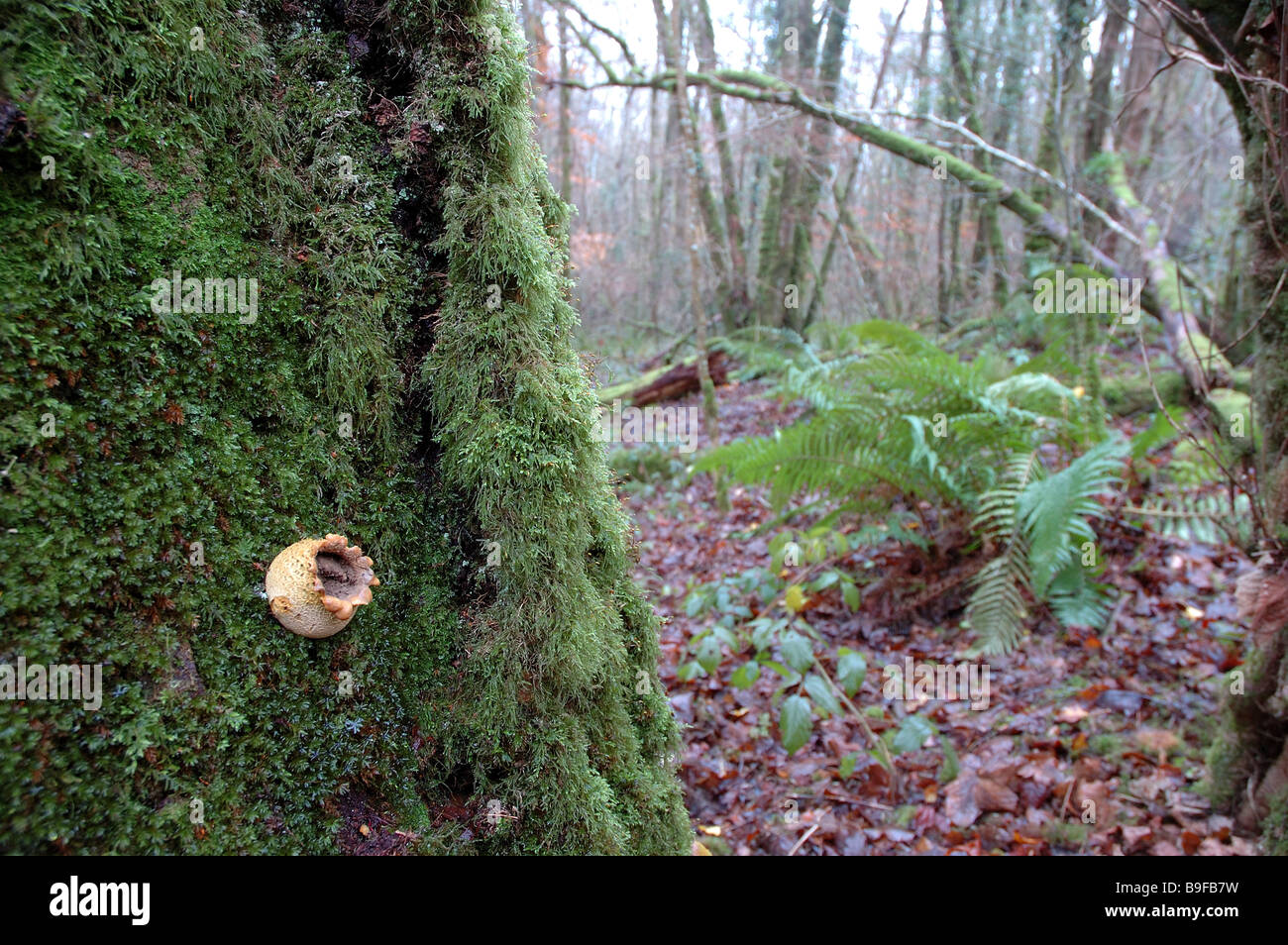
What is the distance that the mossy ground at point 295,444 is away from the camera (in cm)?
105

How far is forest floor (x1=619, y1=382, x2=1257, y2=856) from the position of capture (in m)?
2.44

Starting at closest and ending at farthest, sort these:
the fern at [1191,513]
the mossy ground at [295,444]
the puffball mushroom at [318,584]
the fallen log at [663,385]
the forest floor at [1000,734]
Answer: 1. the mossy ground at [295,444]
2. the puffball mushroom at [318,584]
3. the forest floor at [1000,734]
4. the fern at [1191,513]
5. the fallen log at [663,385]

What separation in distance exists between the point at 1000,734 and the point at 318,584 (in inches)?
116

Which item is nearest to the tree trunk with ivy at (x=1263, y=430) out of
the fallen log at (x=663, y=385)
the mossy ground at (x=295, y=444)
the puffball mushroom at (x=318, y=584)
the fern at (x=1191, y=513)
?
the fern at (x=1191, y=513)

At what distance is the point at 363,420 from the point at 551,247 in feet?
1.97

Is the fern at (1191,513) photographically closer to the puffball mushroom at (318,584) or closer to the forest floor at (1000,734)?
the forest floor at (1000,734)

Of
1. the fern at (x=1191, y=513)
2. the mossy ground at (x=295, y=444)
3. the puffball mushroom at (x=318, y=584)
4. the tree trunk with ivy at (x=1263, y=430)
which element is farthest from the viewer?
the fern at (x=1191, y=513)

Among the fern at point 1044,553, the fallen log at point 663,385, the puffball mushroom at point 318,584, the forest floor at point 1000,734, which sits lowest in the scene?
the forest floor at point 1000,734

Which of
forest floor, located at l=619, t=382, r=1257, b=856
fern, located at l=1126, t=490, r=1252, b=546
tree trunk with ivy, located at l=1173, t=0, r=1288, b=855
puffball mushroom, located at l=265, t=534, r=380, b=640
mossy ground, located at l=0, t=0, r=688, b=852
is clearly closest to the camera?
mossy ground, located at l=0, t=0, r=688, b=852

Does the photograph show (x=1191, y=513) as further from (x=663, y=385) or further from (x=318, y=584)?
(x=663, y=385)

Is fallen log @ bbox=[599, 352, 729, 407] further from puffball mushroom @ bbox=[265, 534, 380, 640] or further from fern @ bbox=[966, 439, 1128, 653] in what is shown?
puffball mushroom @ bbox=[265, 534, 380, 640]

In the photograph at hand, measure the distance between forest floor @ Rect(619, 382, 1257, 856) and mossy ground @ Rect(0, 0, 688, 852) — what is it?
681 mm

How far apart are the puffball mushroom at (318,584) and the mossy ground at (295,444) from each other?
52mm

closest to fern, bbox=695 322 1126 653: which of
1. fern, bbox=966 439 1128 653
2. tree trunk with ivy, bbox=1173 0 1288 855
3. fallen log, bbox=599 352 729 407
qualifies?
fern, bbox=966 439 1128 653
